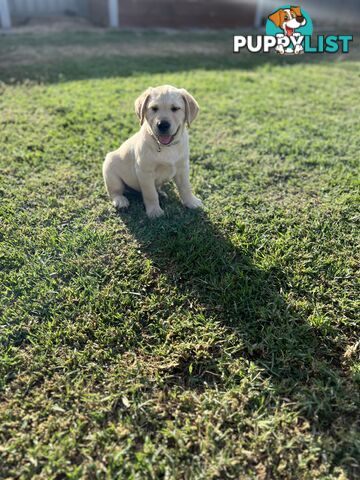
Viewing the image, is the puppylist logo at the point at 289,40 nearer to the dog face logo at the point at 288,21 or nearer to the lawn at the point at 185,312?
the dog face logo at the point at 288,21

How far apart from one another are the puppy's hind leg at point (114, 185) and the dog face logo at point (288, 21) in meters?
7.81

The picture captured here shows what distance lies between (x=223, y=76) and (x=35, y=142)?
4.84 meters

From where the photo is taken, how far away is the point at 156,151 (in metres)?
3.31

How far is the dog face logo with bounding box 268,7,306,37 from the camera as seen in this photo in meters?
9.38

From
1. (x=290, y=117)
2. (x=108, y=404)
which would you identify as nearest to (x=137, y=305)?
(x=108, y=404)

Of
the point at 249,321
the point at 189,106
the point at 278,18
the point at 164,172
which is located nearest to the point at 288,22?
the point at 278,18

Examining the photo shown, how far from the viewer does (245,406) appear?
2254mm

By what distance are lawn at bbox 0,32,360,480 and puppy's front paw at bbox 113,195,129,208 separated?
0.08 metres

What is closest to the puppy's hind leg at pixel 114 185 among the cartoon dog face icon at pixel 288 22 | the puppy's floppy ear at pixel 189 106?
the puppy's floppy ear at pixel 189 106

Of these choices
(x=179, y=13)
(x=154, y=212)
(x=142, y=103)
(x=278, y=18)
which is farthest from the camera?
(x=179, y=13)

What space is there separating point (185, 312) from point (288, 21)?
9.12m

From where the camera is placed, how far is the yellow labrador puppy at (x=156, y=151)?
126 inches

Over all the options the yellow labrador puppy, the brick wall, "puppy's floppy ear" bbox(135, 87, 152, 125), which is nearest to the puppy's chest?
the yellow labrador puppy

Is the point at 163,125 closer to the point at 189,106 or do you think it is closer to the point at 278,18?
the point at 189,106
